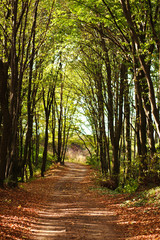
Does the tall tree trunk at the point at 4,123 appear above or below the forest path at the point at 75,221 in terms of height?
above

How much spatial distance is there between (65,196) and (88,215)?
12.1 feet

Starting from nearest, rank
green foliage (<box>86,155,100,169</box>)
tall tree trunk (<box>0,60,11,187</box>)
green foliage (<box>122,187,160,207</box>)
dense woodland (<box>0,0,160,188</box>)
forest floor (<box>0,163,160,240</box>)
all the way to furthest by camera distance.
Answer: forest floor (<box>0,163,160,240</box>), green foliage (<box>122,187,160,207</box>), dense woodland (<box>0,0,160,188</box>), tall tree trunk (<box>0,60,11,187</box>), green foliage (<box>86,155,100,169</box>)

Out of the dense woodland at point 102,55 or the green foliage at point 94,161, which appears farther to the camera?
the green foliage at point 94,161

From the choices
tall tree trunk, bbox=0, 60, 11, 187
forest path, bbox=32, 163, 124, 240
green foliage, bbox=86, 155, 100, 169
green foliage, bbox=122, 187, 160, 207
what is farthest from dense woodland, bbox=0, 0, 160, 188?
green foliage, bbox=86, 155, 100, 169

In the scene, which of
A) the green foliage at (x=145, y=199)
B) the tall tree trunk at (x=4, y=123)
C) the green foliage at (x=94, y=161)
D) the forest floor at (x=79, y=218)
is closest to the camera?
the forest floor at (x=79, y=218)

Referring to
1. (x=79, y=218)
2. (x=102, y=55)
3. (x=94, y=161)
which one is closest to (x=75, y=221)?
(x=79, y=218)

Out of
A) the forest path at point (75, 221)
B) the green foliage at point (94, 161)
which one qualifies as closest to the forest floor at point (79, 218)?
the forest path at point (75, 221)

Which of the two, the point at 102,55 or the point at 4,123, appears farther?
the point at 102,55

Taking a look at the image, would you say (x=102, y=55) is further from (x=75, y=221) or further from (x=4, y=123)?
(x=75, y=221)

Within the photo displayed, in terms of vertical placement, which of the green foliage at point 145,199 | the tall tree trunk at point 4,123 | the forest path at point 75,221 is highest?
the tall tree trunk at point 4,123

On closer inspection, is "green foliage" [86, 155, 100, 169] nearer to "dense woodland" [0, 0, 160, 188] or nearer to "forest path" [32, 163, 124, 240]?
"dense woodland" [0, 0, 160, 188]

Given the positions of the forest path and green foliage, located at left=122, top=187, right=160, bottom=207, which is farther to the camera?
green foliage, located at left=122, top=187, right=160, bottom=207

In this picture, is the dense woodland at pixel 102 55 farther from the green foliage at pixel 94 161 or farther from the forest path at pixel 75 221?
the green foliage at pixel 94 161

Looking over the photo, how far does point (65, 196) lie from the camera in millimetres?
10992
